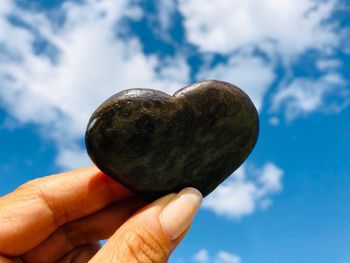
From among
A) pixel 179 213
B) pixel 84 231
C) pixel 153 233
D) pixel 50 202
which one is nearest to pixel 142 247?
pixel 153 233

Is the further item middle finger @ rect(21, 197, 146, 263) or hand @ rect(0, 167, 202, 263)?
middle finger @ rect(21, 197, 146, 263)

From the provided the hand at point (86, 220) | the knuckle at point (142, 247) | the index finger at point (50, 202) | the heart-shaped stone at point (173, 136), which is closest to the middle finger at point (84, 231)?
the hand at point (86, 220)

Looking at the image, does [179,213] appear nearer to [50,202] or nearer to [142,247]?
[142,247]

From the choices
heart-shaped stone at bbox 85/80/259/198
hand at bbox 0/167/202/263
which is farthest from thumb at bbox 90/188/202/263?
heart-shaped stone at bbox 85/80/259/198

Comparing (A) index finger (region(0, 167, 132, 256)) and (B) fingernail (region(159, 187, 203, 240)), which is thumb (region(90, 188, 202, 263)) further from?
(A) index finger (region(0, 167, 132, 256))

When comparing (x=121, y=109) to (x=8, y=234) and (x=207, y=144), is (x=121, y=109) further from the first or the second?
(x=8, y=234)
